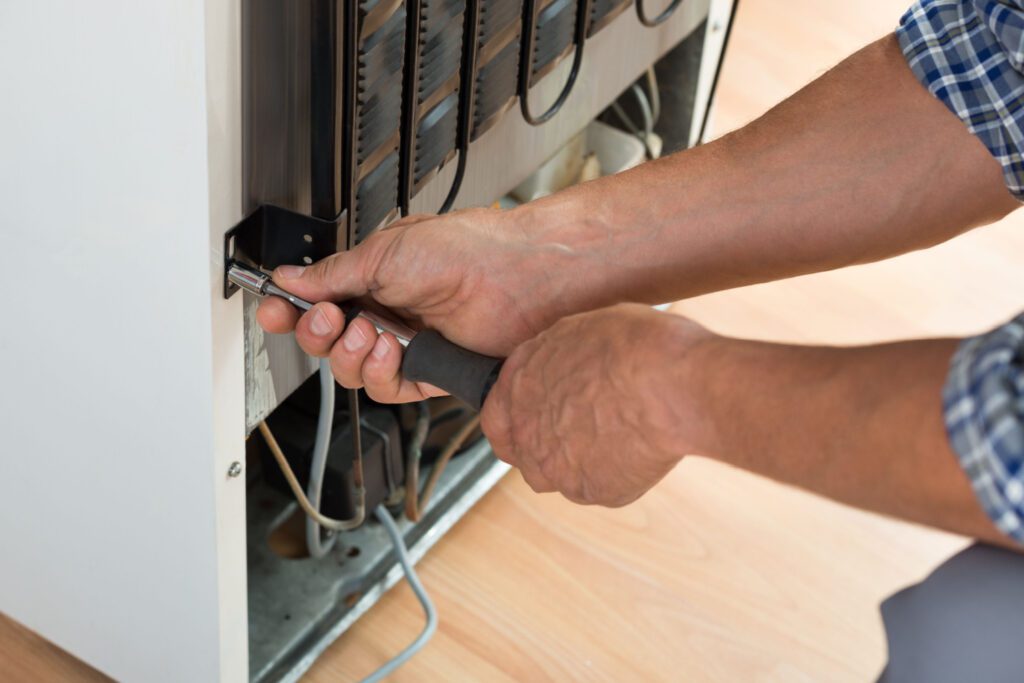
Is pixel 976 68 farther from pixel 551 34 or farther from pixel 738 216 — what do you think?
pixel 551 34

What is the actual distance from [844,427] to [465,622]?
0.59 meters

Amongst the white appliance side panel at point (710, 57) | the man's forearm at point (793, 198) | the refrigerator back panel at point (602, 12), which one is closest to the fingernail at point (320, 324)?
the man's forearm at point (793, 198)

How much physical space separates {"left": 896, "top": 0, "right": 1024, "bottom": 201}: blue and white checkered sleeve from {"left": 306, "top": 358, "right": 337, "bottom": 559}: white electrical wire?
0.40 metres

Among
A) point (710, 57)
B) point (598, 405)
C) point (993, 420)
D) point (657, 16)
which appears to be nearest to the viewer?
point (993, 420)

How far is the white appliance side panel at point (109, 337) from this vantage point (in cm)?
58

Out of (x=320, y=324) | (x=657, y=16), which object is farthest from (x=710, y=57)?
(x=320, y=324)

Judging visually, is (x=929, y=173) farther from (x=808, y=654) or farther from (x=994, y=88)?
(x=808, y=654)

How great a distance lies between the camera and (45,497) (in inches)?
33.6

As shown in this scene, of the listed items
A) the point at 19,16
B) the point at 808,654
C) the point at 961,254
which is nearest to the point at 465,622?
the point at 808,654

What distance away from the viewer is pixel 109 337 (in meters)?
0.71

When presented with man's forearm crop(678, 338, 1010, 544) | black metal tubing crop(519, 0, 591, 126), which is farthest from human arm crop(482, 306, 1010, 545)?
black metal tubing crop(519, 0, 591, 126)

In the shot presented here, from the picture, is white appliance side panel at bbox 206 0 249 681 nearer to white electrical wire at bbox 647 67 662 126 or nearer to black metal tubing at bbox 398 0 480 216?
black metal tubing at bbox 398 0 480 216

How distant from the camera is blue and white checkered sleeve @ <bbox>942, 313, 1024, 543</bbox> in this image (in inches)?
18.4

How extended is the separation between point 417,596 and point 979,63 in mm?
609
